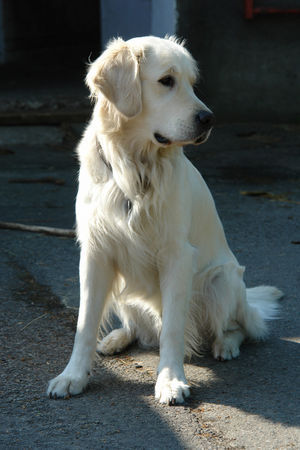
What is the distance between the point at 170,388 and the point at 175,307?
0.39 metres

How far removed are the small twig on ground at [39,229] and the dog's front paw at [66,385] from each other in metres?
2.29

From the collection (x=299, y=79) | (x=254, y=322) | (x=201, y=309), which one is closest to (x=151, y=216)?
(x=201, y=309)

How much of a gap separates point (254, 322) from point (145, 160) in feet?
3.66

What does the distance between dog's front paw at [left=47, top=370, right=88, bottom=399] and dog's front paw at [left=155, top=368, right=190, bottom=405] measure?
35cm

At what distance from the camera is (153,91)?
3318 mm

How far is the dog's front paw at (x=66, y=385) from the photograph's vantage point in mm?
3238

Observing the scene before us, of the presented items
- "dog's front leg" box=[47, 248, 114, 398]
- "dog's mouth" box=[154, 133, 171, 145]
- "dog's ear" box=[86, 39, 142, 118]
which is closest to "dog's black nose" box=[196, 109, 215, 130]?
"dog's mouth" box=[154, 133, 171, 145]

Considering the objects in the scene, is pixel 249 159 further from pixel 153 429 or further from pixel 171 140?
pixel 153 429

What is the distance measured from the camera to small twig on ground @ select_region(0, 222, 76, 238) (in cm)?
553

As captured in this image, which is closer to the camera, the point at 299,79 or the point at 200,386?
the point at 200,386

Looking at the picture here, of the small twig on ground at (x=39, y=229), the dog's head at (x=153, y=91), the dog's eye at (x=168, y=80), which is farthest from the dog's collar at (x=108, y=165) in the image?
the small twig on ground at (x=39, y=229)

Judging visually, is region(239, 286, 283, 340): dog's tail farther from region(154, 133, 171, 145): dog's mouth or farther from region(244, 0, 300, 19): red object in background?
region(244, 0, 300, 19): red object in background

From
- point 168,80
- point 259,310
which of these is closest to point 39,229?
point 259,310

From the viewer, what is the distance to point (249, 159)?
8.23 m
